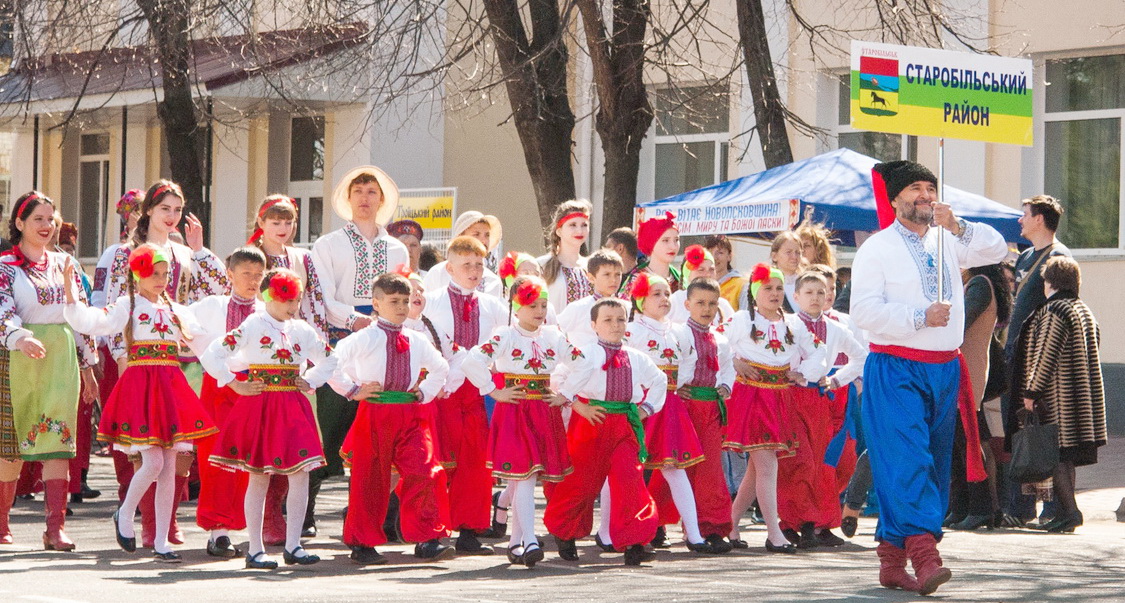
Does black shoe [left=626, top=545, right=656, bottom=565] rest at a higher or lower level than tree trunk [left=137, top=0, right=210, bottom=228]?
lower

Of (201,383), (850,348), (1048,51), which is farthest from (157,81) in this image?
(850,348)

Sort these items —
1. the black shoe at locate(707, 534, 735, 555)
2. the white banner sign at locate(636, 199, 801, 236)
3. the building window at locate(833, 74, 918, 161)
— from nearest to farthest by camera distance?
1. the black shoe at locate(707, 534, 735, 555)
2. the white banner sign at locate(636, 199, 801, 236)
3. the building window at locate(833, 74, 918, 161)

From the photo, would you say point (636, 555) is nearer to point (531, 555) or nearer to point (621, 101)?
point (531, 555)

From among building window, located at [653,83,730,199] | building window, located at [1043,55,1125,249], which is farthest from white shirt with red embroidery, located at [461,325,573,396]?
building window, located at [653,83,730,199]

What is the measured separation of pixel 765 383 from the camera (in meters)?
10.0

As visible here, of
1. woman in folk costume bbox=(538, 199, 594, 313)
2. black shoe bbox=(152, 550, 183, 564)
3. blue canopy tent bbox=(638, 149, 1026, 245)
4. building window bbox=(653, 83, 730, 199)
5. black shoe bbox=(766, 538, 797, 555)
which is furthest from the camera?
building window bbox=(653, 83, 730, 199)

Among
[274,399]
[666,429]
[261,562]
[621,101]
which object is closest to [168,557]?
[261,562]

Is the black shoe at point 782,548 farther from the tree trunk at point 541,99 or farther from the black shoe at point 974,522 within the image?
the tree trunk at point 541,99

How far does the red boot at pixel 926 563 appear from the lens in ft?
25.4

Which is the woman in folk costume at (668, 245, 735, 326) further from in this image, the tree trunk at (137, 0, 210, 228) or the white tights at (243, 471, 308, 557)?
the tree trunk at (137, 0, 210, 228)

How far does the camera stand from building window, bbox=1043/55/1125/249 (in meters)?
18.3

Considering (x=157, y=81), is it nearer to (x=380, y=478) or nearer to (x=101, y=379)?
(x=101, y=379)

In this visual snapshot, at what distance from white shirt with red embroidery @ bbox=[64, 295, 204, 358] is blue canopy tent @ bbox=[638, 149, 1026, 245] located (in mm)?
5455

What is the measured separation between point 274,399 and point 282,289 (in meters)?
0.55
